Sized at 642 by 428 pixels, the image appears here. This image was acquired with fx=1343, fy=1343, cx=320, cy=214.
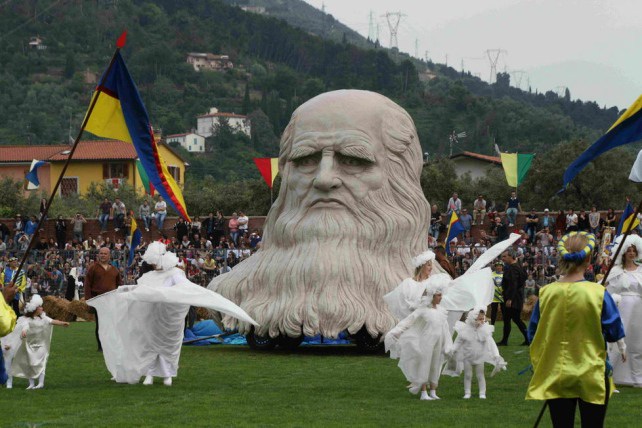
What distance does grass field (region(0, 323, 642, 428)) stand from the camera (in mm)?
12734

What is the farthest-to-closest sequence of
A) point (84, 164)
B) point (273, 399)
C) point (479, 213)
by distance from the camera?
1. point (84, 164)
2. point (479, 213)
3. point (273, 399)

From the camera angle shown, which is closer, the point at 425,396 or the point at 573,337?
the point at 573,337

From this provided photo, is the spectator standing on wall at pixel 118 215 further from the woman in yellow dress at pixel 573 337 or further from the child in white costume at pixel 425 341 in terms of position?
the woman in yellow dress at pixel 573 337

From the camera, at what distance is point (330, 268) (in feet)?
65.9

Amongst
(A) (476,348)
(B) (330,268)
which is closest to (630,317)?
(A) (476,348)

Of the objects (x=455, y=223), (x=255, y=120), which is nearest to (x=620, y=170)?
(x=455, y=223)

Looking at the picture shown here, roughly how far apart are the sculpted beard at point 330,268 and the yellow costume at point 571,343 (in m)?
10.2

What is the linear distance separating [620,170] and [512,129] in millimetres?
81730

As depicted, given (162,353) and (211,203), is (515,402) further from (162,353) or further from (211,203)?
(211,203)

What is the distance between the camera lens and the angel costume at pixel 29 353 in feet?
51.8

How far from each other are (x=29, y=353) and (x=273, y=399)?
3.19 m

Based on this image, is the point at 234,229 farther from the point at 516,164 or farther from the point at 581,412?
the point at 581,412

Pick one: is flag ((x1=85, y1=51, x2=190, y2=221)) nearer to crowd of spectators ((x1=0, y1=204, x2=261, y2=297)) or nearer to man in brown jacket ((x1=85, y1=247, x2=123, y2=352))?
man in brown jacket ((x1=85, y1=247, x2=123, y2=352))

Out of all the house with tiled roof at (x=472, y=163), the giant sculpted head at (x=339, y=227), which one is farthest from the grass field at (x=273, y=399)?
the house with tiled roof at (x=472, y=163)
